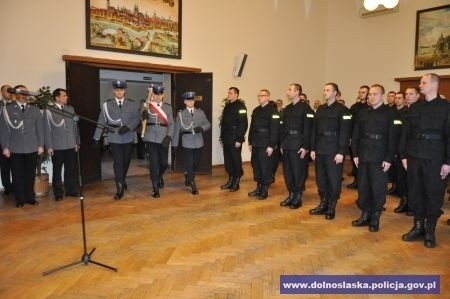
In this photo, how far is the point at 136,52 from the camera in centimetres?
739

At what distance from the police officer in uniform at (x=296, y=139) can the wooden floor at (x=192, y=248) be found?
0.36m

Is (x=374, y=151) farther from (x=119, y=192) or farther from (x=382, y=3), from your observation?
(x=382, y=3)

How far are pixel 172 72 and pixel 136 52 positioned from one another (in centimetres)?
86

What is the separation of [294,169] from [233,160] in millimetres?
1316

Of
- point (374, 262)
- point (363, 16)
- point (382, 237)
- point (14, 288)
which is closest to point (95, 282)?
point (14, 288)

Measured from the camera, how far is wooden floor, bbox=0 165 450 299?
2.84m

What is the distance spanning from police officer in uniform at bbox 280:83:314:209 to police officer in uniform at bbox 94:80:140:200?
2149 millimetres

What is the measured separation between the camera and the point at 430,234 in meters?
3.77

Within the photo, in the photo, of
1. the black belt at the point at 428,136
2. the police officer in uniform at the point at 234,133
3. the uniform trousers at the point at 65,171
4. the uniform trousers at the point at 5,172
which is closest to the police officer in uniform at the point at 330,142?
the black belt at the point at 428,136

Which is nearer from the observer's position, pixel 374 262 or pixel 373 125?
pixel 374 262

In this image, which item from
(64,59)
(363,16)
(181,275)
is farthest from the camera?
(363,16)

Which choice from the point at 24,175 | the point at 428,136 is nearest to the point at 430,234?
the point at 428,136

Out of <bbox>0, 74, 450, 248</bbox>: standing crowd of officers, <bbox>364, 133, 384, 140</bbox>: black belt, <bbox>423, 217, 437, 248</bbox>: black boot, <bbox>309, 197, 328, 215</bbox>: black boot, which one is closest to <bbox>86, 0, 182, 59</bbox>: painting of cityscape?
<bbox>0, 74, 450, 248</bbox>: standing crowd of officers

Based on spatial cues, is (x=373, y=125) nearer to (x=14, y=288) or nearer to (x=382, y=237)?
(x=382, y=237)
